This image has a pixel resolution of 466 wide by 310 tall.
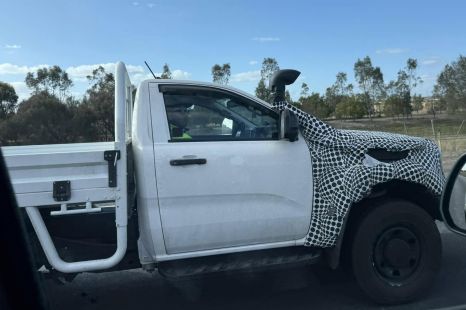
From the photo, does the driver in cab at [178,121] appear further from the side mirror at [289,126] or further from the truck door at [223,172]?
the side mirror at [289,126]

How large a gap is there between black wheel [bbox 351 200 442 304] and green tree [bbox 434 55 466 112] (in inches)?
2037

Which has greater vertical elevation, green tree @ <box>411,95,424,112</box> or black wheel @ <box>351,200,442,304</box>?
green tree @ <box>411,95,424,112</box>

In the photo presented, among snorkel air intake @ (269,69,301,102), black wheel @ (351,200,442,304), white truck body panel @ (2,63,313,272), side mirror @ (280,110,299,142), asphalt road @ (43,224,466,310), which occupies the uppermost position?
snorkel air intake @ (269,69,301,102)

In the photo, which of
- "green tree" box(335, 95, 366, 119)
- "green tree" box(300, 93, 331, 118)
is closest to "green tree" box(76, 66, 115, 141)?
"green tree" box(300, 93, 331, 118)

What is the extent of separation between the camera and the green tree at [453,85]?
5203 centimetres

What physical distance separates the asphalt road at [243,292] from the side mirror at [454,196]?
6.83 feet

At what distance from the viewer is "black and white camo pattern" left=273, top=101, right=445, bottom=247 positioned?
4273 mm

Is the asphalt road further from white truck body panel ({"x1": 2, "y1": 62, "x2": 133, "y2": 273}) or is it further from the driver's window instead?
the driver's window

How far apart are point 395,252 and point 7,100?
19432mm

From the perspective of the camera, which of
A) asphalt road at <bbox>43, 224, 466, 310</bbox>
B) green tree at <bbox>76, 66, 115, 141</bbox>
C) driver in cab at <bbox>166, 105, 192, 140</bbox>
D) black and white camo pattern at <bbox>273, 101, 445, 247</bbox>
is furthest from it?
green tree at <bbox>76, 66, 115, 141</bbox>

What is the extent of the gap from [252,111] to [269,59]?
30.3 m

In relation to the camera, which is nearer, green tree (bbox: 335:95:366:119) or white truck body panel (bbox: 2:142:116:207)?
white truck body panel (bbox: 2:142:116:207)

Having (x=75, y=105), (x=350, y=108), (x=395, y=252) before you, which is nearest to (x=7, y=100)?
(x=75, y=105)

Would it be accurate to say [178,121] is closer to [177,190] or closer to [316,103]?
[177,190]
